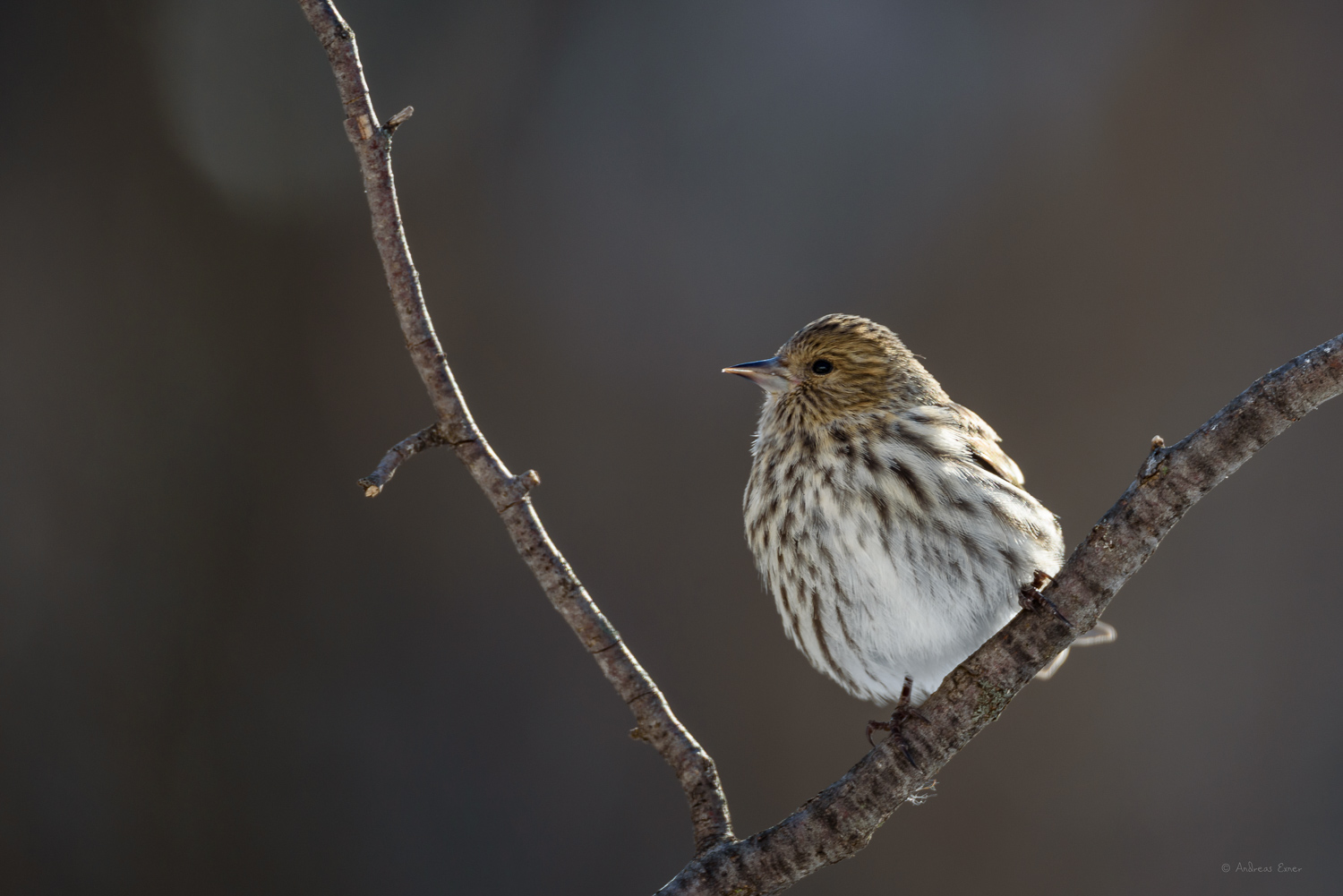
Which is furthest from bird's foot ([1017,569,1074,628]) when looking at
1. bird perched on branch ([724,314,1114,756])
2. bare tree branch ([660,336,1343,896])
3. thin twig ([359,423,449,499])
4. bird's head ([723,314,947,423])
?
thin twig ([359,423,449,499])

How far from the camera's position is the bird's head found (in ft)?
6.67

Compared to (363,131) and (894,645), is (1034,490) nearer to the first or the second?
(894,645)

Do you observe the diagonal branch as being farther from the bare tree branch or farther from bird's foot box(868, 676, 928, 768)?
bird's foot box(868, 676, 928, 768)

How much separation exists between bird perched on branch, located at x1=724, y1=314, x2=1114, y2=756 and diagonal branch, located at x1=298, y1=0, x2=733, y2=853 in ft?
1.52

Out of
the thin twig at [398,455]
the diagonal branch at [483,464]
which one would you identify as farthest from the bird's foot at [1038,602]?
the thin twig at [398,455]

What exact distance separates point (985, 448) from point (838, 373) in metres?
0.33

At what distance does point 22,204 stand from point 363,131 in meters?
3.19

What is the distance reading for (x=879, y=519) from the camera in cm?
179

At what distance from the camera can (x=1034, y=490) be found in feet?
13.3

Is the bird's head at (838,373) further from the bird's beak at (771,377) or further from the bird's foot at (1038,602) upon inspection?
the bird's foot at (1038,602)

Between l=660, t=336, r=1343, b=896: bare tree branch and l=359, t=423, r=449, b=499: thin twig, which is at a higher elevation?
l=359, t=423, r=449, b=499: thin twig

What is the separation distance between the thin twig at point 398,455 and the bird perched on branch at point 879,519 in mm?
809

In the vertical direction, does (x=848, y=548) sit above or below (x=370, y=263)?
below

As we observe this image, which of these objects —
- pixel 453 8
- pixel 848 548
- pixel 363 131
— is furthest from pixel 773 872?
pixel 453 8
